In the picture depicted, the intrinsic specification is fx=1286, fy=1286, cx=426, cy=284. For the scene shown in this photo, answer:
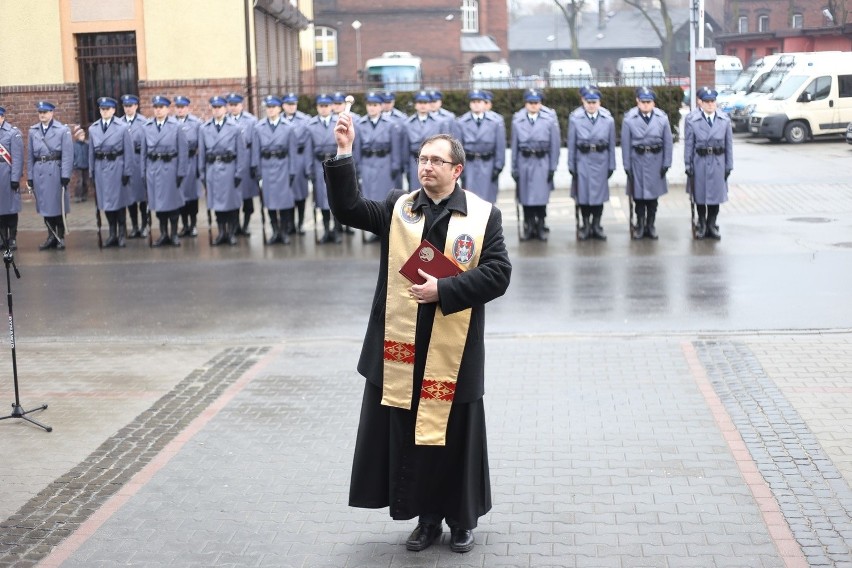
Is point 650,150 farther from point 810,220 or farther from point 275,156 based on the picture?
point 275,156

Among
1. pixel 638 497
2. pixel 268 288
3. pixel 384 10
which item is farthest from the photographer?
pixel 384 10

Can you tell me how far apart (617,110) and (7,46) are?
11.7 meters

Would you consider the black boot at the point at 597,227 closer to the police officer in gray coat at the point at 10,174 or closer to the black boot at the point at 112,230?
the black boot at the point at 112,230

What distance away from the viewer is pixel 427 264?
19.1ft

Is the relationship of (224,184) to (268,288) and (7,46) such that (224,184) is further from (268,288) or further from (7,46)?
(7,46)

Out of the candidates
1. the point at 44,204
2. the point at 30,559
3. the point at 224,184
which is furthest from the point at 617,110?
the point at 30,559

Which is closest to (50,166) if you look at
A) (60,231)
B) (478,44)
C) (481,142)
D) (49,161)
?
(49,161)

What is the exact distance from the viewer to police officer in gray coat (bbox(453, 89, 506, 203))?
16578mm

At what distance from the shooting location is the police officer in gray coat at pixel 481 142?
16.6m

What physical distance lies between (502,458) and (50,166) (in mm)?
11453

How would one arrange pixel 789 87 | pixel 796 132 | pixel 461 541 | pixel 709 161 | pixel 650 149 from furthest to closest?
pixel 789 87 < pixel 796 132 < pixel 650 149 < pixel 709 161 < pixel 461 541

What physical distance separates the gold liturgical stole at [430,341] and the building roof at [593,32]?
293 ft

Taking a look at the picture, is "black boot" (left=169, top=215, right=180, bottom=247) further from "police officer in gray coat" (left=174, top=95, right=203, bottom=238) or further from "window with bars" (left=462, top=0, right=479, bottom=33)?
"window with bars" (left=462, top=0, right=479, bottom=33)

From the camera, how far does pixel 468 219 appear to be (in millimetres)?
5945
